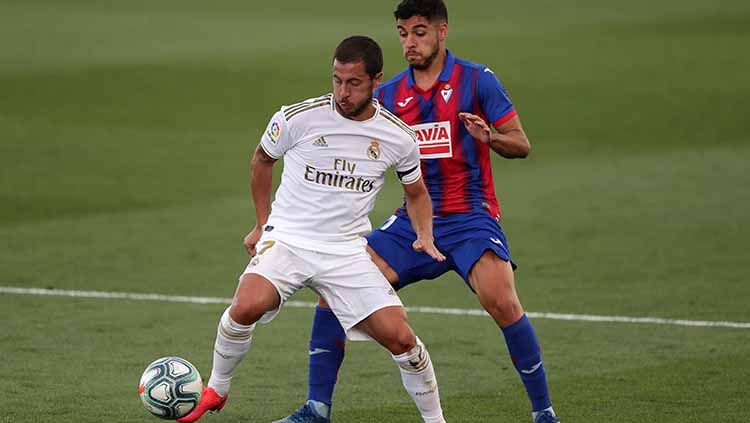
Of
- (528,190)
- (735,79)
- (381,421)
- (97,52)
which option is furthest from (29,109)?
(381,421)

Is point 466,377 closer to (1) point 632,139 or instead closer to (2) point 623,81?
(1) point 632,139

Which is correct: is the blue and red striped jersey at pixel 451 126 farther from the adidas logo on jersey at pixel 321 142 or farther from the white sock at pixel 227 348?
the white sock at pixel 227 348

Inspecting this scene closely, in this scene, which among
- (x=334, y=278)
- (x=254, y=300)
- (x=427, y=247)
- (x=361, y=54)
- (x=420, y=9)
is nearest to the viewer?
(x=361, y=54)

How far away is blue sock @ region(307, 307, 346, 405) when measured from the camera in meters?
7.36

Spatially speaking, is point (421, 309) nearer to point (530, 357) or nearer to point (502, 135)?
point (530, 357)

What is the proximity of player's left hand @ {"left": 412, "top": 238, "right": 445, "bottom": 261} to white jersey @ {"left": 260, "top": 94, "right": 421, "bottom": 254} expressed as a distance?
0.31 m

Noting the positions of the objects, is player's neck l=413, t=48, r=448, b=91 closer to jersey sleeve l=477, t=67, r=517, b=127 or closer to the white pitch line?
jersey sleeve l=477, t=67, r=517, b=127

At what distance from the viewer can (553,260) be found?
1232 centimetres

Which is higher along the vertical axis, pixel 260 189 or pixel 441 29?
pixel 441 29

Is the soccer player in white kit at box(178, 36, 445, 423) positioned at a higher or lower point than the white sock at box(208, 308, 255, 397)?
higher

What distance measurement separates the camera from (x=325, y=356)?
7.37 m

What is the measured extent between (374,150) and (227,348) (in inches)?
50.4

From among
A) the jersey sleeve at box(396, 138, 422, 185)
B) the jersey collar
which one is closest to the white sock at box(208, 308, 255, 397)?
the jersey sleeve at box(396, 138, 422, 185)

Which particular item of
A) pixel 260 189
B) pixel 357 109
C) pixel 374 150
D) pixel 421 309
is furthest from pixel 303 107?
pixel 421 309
